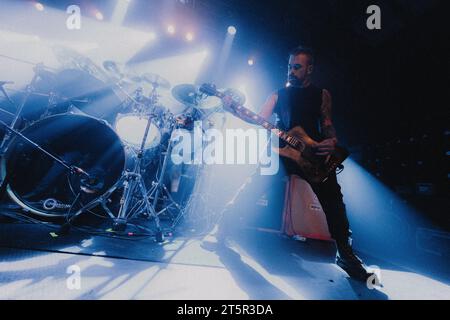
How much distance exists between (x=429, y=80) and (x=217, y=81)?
4.11 m

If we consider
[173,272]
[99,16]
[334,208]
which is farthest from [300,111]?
[99,16]

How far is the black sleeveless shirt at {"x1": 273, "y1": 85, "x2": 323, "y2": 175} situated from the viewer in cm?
221

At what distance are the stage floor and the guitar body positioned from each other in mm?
799

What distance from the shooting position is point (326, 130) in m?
2.25

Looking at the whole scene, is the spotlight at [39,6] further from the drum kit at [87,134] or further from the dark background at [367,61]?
the drum kit at [87,134]

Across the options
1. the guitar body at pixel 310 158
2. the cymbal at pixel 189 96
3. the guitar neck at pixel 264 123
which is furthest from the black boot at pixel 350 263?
the cymbal at pixel 189 96

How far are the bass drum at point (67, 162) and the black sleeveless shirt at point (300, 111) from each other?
174 cm

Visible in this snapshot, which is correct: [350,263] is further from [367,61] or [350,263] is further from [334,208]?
[367,61]

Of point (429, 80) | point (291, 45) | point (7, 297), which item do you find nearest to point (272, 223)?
point (7, 297)

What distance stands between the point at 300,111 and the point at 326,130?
1.04 feet

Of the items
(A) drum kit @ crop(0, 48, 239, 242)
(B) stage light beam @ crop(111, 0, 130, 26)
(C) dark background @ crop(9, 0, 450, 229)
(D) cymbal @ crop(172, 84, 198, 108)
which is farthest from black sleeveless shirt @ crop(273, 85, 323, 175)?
(B) stage light beam @ crop(111, 0, 130, 26)

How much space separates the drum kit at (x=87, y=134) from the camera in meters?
2.44

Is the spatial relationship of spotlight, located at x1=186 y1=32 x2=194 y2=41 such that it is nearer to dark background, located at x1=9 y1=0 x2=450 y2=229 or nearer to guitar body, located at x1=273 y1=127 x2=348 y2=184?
dark background, located at x1=9 y1=0 x2=450 y2=229

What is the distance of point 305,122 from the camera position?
7.32 feet
